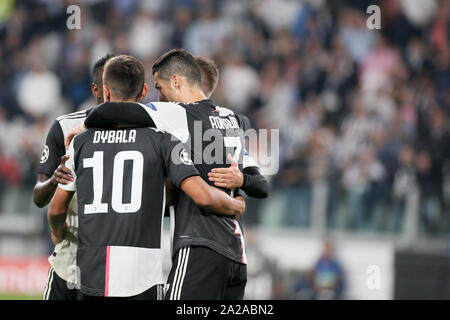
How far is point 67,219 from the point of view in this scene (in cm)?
501

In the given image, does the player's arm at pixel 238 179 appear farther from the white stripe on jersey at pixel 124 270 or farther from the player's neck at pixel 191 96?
the white stripe on jersey at pixel 124 270

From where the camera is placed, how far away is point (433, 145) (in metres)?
10.6

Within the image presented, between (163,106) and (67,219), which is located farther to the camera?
(67,219)

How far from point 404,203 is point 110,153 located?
19.9ft

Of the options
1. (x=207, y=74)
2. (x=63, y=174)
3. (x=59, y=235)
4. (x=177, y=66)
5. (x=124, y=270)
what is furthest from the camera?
(x=207, y=74)

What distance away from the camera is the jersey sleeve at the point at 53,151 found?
500cm

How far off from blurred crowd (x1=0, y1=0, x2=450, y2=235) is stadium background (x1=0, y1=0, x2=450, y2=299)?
2cm

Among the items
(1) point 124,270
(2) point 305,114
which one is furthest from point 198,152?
(2) point 305,114

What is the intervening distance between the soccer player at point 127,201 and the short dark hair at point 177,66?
1.81 feet

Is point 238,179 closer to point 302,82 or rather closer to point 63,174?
point 63,174

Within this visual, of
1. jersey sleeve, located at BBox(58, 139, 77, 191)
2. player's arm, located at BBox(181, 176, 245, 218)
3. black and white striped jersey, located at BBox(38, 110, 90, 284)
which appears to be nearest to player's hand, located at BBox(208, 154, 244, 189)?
player's arm, located at BBox(181, 176, 245, 218)

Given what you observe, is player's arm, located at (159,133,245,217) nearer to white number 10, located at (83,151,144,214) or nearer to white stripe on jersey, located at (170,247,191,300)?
white number 10, located at (83,151,144,214)

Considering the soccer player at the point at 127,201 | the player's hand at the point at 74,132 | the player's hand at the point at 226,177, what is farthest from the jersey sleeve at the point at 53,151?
the player's hand at the point at 226,177

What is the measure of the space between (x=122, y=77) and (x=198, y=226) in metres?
0.98
